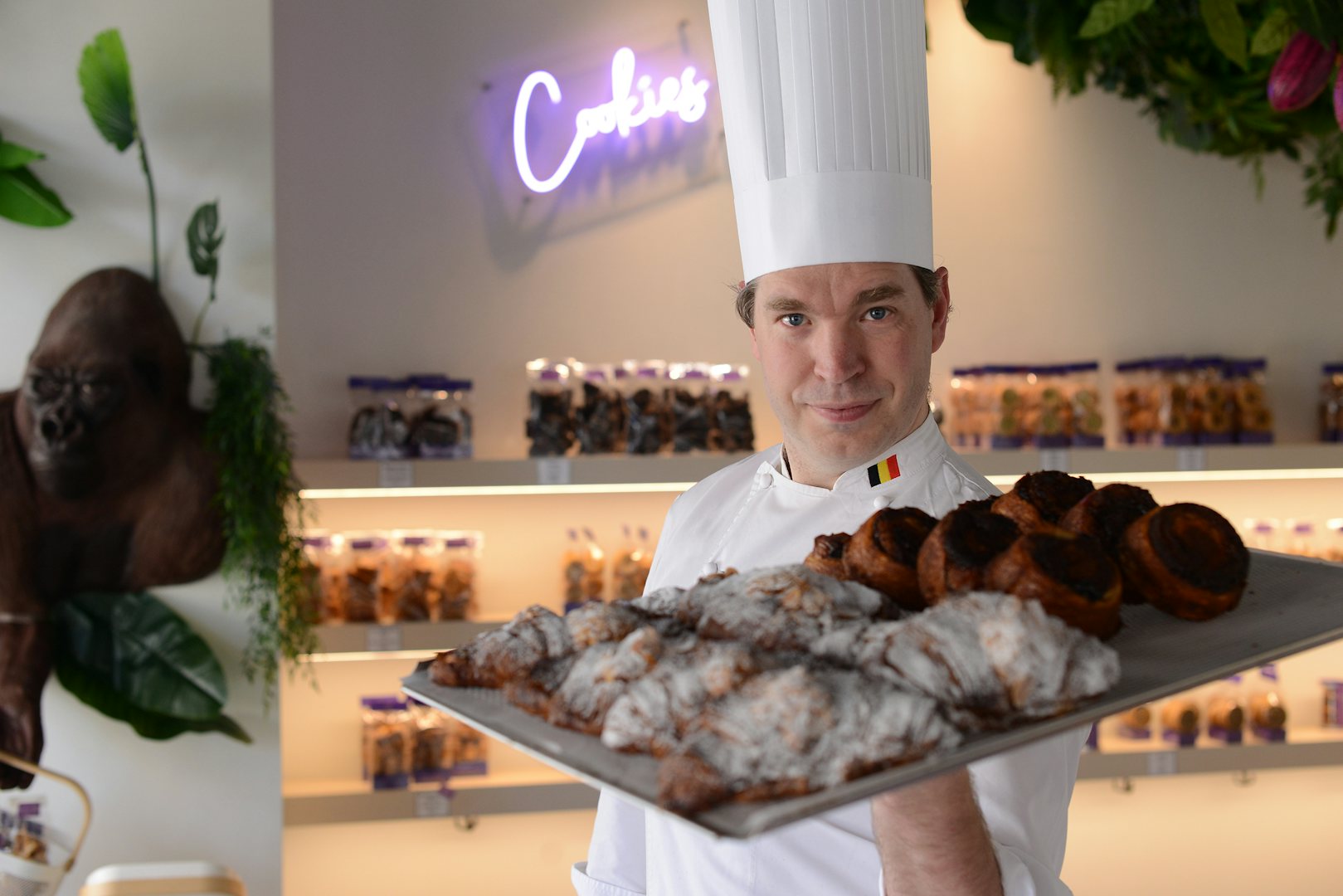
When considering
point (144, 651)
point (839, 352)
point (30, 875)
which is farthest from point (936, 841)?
point (144, 651)

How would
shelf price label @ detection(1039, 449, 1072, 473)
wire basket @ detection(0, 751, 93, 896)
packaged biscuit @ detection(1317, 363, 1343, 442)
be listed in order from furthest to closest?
packaged biscuit @ detection(1317, 363, 1343, 442), shelf price label @ detection(1039, 449, 1072, 473), wire basket @ detection(0, 751, 93, 896)

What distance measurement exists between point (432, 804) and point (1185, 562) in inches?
92.4

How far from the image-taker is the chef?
120 cm

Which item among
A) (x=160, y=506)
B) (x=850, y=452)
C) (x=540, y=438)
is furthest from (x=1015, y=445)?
(x=160, y=506)

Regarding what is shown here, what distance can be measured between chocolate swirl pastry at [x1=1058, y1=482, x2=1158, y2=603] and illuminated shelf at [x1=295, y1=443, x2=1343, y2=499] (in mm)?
2003

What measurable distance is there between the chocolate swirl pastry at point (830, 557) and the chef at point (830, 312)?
0.39 meters

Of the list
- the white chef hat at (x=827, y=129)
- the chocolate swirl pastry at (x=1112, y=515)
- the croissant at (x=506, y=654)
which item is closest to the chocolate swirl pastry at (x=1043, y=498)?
the chocolate swirl pastry at (x=1112, y=515)

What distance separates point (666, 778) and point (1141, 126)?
3598 mm

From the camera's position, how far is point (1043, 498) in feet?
2.77

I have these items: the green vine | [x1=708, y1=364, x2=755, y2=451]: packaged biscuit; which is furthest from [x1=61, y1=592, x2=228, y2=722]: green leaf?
[x1=708, y1=364, x2=755, y2=451]: packaged biscuit

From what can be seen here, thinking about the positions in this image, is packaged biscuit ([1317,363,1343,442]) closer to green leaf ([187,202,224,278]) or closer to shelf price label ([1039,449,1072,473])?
shelf price label ([1039,449,1072,473])

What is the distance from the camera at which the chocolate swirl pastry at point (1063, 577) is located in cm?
66

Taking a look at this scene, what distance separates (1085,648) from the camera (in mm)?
623

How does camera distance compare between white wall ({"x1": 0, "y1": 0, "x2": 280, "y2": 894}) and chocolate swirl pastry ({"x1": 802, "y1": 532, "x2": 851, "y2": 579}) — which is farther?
white wall ({"x1": 0, "y1": 0, "x2": 280, "y2": 894})
